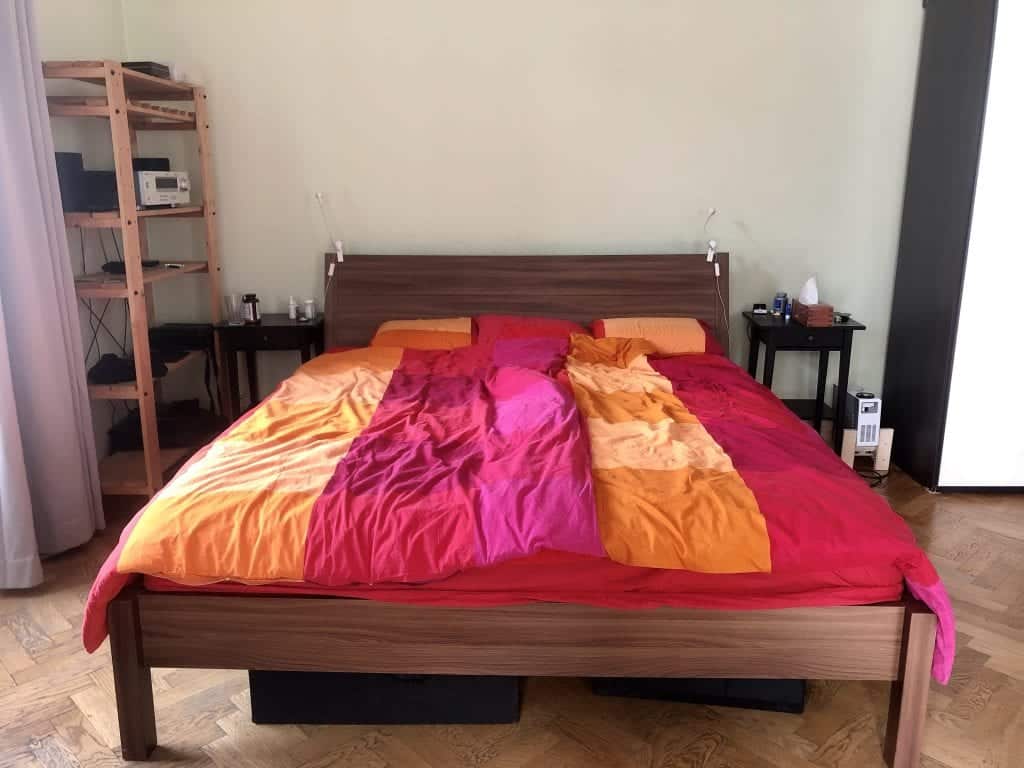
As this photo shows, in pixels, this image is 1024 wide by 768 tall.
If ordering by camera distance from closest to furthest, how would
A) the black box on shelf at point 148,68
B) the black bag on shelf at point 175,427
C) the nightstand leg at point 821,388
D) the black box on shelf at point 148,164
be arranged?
the black box on shelf at point 148,68 < the black box on shelf at point 148,164 < the black bag on shelf at point 175,427 < the nightstand leg at point 821,388

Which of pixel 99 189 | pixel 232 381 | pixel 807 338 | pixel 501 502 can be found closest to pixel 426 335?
pixel 232 381

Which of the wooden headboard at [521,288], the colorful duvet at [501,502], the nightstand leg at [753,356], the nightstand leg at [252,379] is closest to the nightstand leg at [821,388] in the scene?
the nightstand leg at [753,356]

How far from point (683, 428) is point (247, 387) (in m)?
2.41

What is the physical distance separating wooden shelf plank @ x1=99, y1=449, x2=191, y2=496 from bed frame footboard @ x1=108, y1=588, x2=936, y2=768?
154cm

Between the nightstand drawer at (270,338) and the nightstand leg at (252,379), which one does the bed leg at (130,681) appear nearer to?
the nightstand drawer at (270,338)

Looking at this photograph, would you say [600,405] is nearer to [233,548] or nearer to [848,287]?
[233,548]

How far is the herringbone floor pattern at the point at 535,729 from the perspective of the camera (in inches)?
79.5

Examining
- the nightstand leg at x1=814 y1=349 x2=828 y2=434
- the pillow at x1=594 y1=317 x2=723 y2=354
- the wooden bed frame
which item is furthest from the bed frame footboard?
the nightstand leg at x1=814 y1=349 x2=828 y2=434

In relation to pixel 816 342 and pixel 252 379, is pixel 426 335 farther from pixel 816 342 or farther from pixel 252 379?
pixel 816 342

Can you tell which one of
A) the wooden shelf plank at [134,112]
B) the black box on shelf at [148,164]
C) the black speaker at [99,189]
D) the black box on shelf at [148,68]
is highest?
the black box on shelf at [148,68]

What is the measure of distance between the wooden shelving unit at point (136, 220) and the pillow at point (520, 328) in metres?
1.29

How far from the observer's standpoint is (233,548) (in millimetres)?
1861

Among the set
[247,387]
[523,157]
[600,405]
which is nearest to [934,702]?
[600,405]

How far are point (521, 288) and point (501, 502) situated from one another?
78.8 inches
